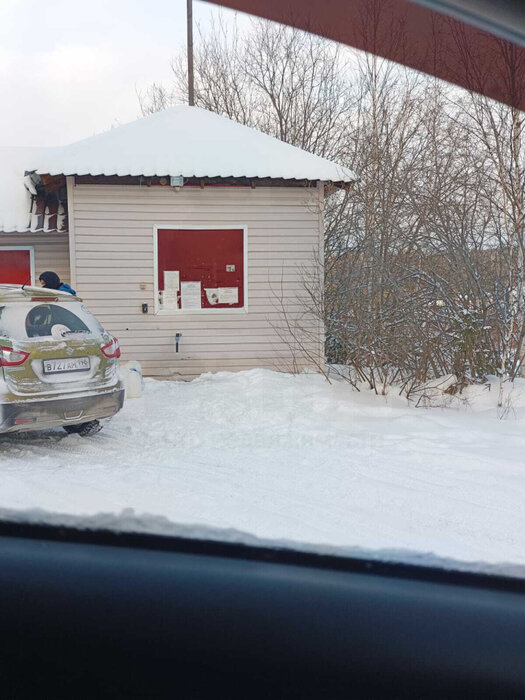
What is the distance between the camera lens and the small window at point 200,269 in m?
10.4

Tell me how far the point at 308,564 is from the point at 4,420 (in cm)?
438

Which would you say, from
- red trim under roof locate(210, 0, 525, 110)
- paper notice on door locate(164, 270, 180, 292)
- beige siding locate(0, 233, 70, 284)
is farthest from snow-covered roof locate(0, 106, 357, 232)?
red trim under roof locate(210, 0, 525, 110)

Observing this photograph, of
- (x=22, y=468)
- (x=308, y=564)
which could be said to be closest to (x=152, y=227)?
(x=22, y=468)

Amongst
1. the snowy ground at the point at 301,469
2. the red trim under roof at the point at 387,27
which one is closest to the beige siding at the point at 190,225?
the snowy ground at the point at 301,469

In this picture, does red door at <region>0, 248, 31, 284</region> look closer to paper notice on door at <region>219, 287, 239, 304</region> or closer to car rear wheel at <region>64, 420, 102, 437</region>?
paper notice on door at <region>219, 287, 239, 304</region>

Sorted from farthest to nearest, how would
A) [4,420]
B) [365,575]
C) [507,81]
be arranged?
1. [4,420]
2. [507,81]
3. [365,575]

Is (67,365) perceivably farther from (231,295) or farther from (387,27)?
(231,295)

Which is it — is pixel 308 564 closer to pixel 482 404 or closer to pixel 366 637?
pixel 366 637

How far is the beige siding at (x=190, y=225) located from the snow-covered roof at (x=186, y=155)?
1.43 feet

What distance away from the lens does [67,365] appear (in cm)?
581

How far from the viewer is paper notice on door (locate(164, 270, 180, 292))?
34.2 feet

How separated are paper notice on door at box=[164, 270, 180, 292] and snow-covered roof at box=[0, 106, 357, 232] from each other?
149cm

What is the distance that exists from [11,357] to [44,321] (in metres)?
0.55

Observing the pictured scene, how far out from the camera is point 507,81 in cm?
262
